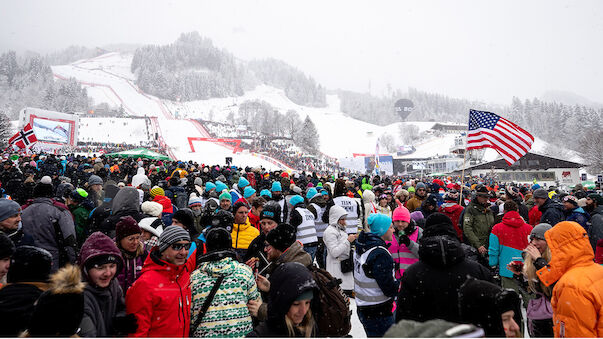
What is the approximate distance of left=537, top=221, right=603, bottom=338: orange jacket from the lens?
219 centimetres

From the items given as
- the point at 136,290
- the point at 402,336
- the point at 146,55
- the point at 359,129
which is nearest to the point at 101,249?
the point at 136,290

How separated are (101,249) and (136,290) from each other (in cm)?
35

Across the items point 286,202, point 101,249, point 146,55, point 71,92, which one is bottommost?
point 286,202

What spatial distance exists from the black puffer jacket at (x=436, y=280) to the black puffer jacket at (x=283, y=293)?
713 millimetres

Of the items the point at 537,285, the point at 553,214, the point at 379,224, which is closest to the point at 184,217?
the point at 379,224

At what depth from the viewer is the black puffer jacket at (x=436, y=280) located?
2.35m

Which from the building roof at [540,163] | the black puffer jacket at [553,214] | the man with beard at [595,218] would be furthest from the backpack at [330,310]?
the building roof at [540,163]

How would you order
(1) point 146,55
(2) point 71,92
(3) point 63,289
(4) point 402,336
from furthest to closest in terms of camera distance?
(1) point 146,55 < (2) point 71,92 < (3) point 63,289 < (4) point 402,336

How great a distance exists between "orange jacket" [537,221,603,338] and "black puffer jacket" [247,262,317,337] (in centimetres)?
158

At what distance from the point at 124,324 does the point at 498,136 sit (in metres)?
8.62

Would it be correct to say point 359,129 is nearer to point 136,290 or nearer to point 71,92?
Answer: point 71,92

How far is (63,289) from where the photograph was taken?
1.62 metres

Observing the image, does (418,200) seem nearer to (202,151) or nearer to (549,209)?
(549,209)

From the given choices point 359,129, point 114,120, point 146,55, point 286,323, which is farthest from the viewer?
point 146,55
